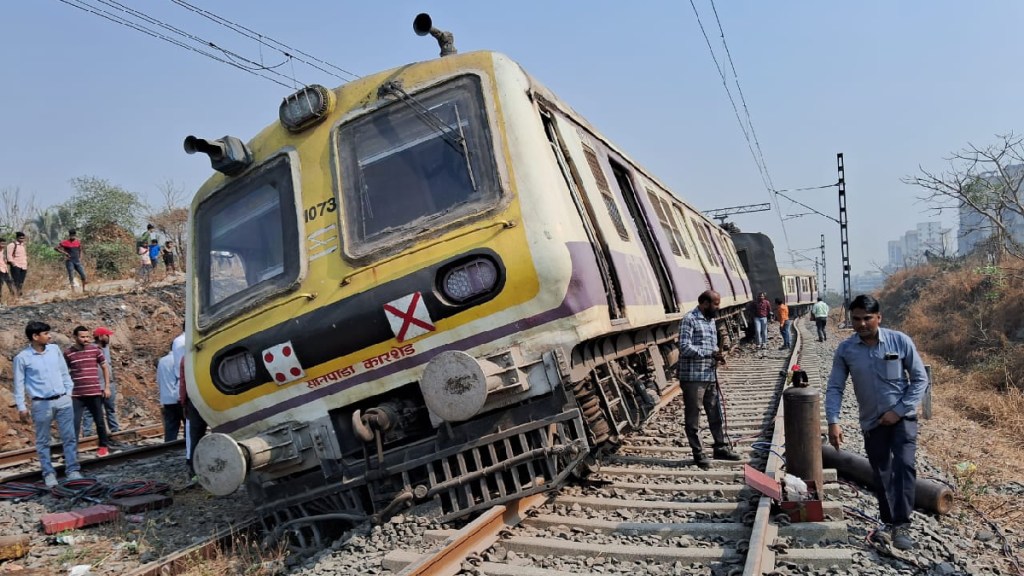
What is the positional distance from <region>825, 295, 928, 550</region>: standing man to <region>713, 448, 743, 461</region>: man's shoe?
152cm

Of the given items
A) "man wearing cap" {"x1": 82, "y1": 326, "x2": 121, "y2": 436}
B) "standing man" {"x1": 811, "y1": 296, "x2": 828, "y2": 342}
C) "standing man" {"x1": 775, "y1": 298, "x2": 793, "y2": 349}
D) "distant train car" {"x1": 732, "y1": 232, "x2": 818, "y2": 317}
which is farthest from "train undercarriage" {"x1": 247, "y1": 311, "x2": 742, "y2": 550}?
"distant train car" {"x1": 732, "y1": 232, "x2": 818, "y2": 317}

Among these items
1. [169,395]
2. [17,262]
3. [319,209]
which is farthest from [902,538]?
[17,262]

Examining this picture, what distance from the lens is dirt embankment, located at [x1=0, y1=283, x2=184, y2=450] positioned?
1230 centimetres

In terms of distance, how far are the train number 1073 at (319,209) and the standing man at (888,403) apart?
305 cm

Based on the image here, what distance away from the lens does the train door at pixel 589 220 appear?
4.68 meters

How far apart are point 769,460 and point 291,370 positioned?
337 centimetres

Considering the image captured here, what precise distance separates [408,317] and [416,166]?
3.21 feet

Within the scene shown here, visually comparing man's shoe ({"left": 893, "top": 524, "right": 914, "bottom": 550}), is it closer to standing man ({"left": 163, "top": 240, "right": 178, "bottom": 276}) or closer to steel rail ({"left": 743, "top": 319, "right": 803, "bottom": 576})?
steel rail ({"left": 743, "top": 319, "right": 803, "bottom": 576})

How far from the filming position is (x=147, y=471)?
316 inches

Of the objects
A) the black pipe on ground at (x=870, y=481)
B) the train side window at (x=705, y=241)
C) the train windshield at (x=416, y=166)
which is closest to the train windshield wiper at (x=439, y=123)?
the train windshield at (x=416, y=166)

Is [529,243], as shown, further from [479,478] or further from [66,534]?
[66,534]

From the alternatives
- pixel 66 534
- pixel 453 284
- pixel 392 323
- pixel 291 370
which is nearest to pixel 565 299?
pixel 453 284

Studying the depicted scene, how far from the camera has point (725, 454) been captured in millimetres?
5758

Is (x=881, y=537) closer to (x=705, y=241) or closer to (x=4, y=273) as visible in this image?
(x=705, y=241)
